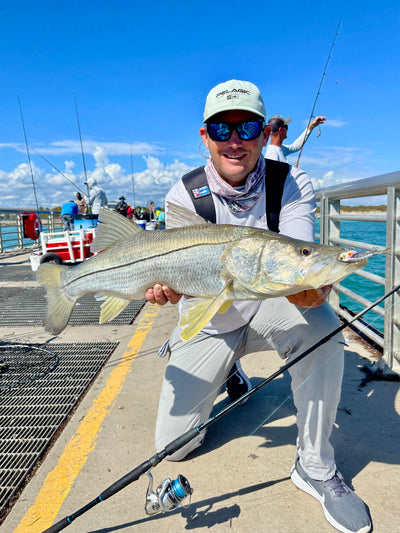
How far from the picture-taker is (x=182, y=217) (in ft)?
8.71

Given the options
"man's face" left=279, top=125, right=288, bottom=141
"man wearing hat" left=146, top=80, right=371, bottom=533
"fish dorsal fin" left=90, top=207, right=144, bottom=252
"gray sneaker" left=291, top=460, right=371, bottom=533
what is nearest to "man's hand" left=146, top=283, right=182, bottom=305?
"man wearing hat" left=146, top=80, right=371, bottom=533

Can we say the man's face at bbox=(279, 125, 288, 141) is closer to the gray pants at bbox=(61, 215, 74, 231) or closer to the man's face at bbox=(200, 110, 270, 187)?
the man's face at bbox=(200, 110, 270, 187)

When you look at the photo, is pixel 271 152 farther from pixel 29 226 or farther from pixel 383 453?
pixel 29 226

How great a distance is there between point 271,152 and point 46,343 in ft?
13.5

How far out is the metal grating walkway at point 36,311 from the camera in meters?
6.05

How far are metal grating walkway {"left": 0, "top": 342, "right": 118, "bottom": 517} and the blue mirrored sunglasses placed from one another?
2.58 meters

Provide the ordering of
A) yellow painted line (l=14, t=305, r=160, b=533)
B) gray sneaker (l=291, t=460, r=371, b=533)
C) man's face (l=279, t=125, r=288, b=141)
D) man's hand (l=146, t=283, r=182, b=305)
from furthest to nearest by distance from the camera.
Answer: man's face (l=279, t=125, r=288, b=141)
man's hand (l=146, t=283, r=182, b=305)
yellow painted line (l=14, t=305, r=160, b=533)
gray sneaker (l=291, t=460, r=371, b=533)

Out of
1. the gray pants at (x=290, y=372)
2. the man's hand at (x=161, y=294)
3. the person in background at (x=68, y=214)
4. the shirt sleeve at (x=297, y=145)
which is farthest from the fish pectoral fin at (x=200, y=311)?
the person in background at (x=68, y=214)

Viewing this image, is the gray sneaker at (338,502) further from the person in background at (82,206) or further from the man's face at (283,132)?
the person in background at (82,206)

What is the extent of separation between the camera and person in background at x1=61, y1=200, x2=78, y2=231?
12.5 metres

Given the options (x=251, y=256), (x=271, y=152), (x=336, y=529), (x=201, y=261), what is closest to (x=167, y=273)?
(x=201, y=261)

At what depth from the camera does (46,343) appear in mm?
5039

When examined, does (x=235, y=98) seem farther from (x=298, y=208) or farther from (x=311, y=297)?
(x=311, y=297)

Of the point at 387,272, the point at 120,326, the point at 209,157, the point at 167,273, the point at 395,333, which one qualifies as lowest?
the point at 120,326
